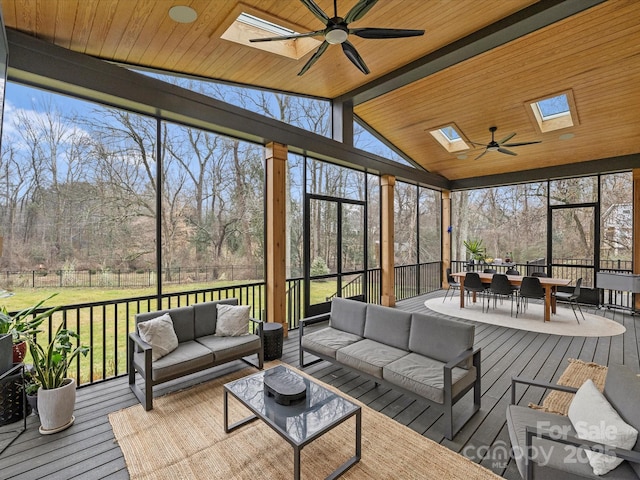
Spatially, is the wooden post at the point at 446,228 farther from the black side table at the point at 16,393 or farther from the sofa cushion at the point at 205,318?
the black side table at the point at 16,393

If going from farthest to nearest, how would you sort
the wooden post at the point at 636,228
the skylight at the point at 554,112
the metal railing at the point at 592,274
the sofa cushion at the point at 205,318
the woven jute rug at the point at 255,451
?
the metal railing at the point at 592,274 → the wooden post at the point at 636,228 → the skylight at the point at 554,112 → the sofa cushion at the point at 205,318 → the woven jute rug at the point at 255,451

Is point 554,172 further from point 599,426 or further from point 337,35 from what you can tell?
point 599,426

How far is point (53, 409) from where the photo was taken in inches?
94.0

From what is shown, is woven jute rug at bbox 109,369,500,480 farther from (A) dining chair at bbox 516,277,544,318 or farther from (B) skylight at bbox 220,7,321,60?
(A) dining chair at bbox 516,277,544,318

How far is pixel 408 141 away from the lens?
711 centimetres

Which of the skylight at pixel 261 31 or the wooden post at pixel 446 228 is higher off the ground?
the skylight at pixel 261 31

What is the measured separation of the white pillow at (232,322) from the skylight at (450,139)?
5.55 meters

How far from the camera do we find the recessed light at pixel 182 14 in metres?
2.62

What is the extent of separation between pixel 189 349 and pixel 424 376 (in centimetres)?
A: 232

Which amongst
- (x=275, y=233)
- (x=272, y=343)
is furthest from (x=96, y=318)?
(x=275, y=233)

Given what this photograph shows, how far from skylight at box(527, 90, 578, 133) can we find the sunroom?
0.04 m

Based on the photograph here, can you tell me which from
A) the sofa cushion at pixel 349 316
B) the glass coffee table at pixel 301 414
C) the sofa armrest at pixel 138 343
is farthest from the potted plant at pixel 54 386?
the sofa cushion at pixel 349 316

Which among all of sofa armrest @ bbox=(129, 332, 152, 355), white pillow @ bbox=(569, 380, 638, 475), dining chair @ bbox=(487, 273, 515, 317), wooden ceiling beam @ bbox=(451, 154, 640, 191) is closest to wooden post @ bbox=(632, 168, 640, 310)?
wooden ceiling beam @ bbox=(451, 154, 640, 191)

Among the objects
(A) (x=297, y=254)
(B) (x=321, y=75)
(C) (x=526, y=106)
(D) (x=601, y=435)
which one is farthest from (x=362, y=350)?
(C) (x=526, y=106)
